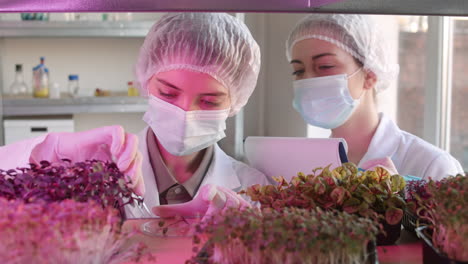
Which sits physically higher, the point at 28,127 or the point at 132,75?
the point at 132,75

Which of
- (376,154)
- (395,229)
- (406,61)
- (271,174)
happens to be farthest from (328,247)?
(406,61)

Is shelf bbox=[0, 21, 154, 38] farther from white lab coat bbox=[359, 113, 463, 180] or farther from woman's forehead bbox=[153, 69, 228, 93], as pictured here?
white lab coat bbox=[359, 113, 463, 180]

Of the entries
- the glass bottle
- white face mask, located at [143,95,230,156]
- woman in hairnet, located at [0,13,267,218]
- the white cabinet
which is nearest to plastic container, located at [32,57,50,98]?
the glass bottle

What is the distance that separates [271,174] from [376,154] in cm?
53

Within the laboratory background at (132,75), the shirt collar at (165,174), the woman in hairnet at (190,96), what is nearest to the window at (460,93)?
the laboratory background at (132,75)

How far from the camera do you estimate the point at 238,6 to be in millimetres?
1258

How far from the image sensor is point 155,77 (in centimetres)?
207

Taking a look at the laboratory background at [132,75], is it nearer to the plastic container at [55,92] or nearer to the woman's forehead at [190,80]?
the plastic container at [55,92]

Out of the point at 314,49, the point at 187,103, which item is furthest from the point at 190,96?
the point at 314,49

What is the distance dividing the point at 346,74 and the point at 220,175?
2.50 ft

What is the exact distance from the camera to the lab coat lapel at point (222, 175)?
80.5 inches

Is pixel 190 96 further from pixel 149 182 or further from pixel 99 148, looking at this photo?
pixel 99 148

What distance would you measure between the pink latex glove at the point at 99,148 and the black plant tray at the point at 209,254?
1.63 ft

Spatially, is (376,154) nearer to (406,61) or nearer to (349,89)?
(349,89)
